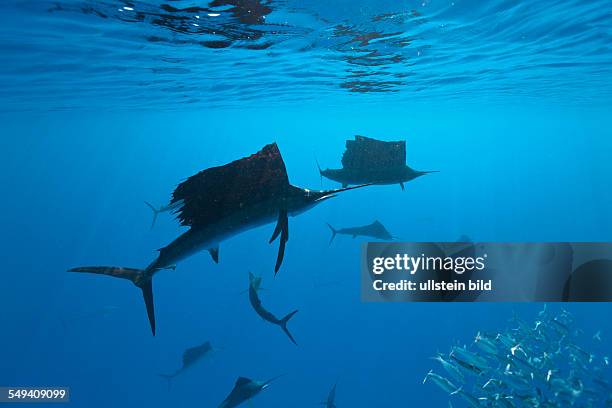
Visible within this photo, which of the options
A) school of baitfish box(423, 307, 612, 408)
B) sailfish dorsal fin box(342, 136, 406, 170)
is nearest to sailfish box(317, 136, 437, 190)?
sailfish dorsal fin box(342, 136, 406, 170)

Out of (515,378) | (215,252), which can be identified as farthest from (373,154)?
(515,378)

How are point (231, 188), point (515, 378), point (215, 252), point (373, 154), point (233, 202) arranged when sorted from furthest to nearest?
1. point (373, 154)
2. point (515, 378)
3. point (215, 252)
4. point (233, 202)
5. point (231, 188)

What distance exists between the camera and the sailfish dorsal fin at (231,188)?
3.98 m

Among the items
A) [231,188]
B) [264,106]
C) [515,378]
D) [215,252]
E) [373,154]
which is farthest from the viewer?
[264,106]

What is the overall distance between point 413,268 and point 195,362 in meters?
5.64

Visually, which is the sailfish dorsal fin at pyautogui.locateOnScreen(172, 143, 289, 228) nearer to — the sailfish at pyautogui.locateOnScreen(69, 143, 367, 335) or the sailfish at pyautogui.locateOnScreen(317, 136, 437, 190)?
the sailfish at pyautogui.locateOnScreen(69, 143, 367, 335)

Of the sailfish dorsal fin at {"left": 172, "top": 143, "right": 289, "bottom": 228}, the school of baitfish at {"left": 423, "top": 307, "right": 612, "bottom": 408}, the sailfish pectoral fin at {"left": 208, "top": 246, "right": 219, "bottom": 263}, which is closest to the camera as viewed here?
the sailfish dorsal fin at {"left": 172, "top": 143, "right": 289, "bottom": 228}

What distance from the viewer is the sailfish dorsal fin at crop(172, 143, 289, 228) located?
3977 mm

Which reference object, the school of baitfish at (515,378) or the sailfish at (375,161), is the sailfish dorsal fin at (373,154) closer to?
the sailfish at (375,161)

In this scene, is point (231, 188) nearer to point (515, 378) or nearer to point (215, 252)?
point (215, 252)

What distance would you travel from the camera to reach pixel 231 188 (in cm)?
411

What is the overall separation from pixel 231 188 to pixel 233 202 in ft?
0.56

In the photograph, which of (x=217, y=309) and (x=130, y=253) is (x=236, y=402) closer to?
(x=217, y=309)

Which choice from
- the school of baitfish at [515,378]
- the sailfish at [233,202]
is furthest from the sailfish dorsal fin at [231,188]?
the school of baitfish at [515,378]
